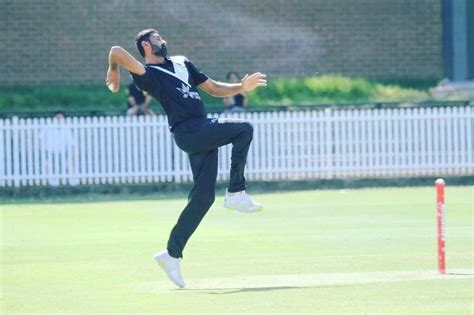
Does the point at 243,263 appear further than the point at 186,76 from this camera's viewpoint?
Yes

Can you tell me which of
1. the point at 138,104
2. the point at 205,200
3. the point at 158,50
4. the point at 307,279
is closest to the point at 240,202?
the point at 205,200

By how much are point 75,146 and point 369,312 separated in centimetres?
1490

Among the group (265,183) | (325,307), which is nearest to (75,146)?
(265,183)

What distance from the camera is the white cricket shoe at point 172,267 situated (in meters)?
11.6

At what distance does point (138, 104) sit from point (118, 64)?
1382 cm

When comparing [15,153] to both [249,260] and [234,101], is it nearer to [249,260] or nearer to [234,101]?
[234,101]

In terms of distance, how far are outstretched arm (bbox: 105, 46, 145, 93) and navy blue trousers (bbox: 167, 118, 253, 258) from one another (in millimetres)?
678

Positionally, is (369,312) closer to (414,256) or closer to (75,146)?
(414,256)

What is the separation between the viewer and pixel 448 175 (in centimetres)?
2511

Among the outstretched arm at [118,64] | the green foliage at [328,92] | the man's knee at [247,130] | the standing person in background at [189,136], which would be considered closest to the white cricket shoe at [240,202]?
the standing person in background at [189,136]

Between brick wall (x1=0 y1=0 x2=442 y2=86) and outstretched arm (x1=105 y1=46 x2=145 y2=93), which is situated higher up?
outstretched arm (x1=105 y1=46 x2=145 y2=93)

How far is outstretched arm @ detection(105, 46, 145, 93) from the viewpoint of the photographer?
1130 cm

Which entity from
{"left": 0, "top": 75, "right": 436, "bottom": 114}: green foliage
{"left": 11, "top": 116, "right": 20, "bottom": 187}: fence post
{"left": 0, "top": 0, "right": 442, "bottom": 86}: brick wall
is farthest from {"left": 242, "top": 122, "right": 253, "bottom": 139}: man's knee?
{"left": 0, "top": 0, "right": 442, "bottom": 86}: brick wall

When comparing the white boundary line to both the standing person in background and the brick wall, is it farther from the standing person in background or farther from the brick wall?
the brick wall
